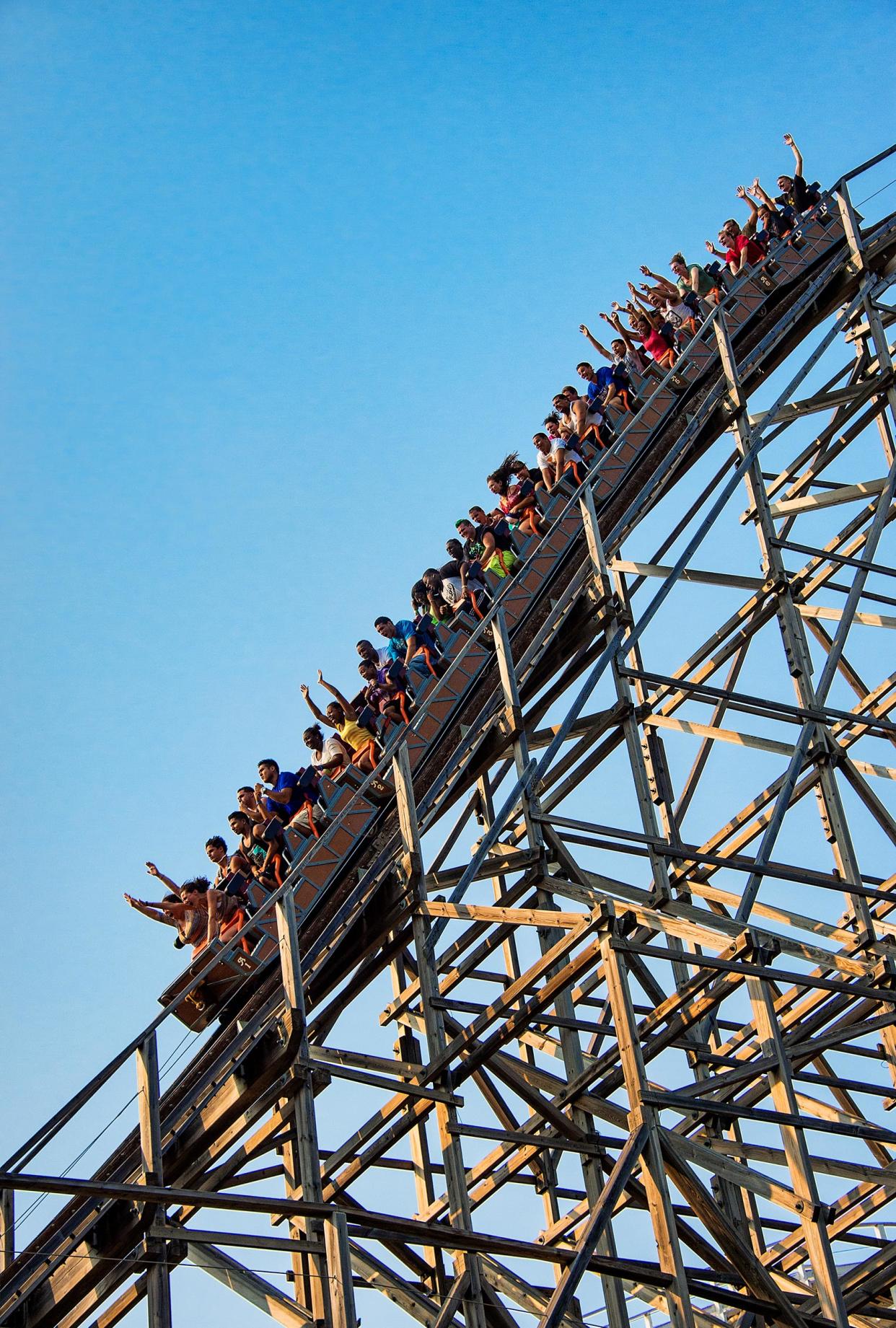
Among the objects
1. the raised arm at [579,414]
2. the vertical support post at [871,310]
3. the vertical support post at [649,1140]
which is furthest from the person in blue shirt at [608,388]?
the vertical support post at [649,1140]

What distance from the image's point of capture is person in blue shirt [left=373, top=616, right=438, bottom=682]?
45.7 feet

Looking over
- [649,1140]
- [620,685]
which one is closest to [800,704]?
[620,685]

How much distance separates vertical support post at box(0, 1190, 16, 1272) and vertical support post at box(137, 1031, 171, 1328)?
2.41 ft

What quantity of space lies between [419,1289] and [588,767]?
448 cm

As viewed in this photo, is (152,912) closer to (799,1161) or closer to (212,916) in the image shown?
(212,916)

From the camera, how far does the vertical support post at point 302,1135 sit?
9.97 metres

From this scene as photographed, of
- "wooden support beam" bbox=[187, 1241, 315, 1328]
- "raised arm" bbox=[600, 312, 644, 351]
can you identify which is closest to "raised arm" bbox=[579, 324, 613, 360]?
"raised arm" bbox=[600, 312, 644, 351]

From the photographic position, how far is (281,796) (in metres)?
13.2

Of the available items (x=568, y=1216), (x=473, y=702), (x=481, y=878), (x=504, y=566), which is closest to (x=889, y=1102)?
(x=568, y=1216)

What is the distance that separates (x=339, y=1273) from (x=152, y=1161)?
115cm

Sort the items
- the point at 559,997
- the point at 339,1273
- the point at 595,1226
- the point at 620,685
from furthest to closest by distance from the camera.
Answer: the point at 620,685 < the point at 559,997 < the point at 339,1273 < the point at 595,1226

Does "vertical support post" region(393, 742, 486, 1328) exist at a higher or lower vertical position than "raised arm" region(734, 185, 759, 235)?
lower

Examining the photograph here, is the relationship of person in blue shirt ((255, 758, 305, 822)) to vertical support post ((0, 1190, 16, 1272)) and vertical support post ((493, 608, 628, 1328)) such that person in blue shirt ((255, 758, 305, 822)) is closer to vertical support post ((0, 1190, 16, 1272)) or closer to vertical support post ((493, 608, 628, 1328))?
vertical support post ((493, 608, 628, 1328))

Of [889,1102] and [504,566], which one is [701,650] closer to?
[504,566]
